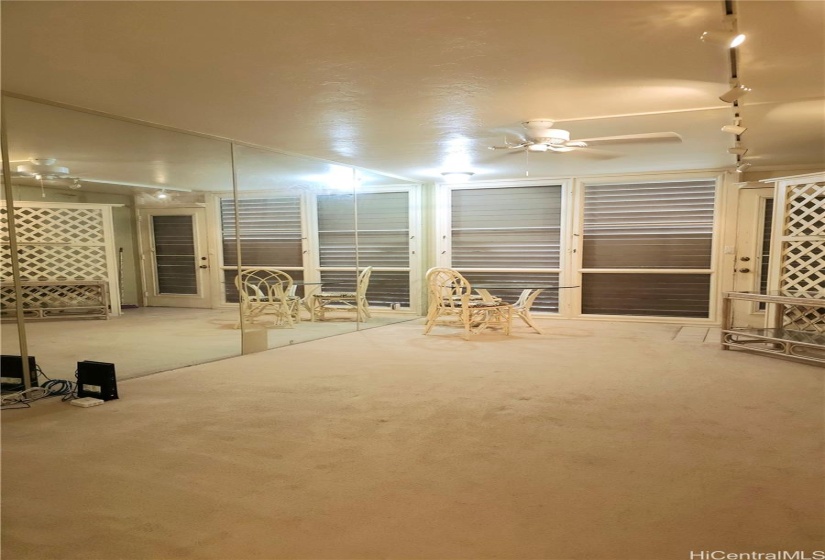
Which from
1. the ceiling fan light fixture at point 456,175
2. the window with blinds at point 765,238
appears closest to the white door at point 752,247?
the window with blinds at point 765,238

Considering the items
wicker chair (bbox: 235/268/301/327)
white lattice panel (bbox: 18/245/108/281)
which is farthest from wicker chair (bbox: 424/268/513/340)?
white lattice panel (bbox: 18/245/108/281)

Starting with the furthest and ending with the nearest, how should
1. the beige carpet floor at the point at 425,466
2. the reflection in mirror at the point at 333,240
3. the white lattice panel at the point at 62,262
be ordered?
the reflection in mirror at the point at 333,240 < the white lattice panel at the point at 62,262 < the beige carpet floor at the point at 425,466

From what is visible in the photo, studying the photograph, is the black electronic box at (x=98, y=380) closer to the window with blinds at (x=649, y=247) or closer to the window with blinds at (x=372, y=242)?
the window with blinds at (x=372, y=242)

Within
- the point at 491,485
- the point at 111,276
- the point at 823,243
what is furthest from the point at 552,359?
the point at 111,276

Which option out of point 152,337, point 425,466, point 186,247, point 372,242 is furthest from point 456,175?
point 425,466

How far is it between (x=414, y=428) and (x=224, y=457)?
956 mm

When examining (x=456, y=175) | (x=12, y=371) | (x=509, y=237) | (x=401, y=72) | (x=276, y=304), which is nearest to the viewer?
(x=401, y=72)

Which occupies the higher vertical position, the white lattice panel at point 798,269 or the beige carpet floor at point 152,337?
the white lattice panel at point 798,269

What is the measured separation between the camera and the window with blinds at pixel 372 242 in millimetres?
7023

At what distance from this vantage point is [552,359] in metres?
4.17

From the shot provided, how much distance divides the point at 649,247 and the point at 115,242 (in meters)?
7.66

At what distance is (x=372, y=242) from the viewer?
7156 mm

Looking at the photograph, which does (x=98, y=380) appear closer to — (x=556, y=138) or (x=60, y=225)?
(x=556, y=138)

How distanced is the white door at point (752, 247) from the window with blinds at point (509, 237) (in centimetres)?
214
